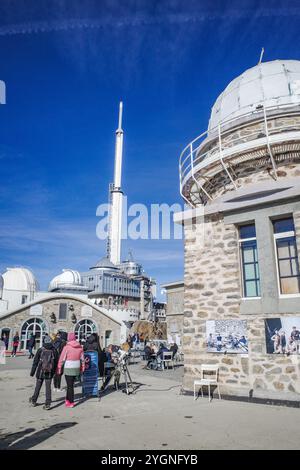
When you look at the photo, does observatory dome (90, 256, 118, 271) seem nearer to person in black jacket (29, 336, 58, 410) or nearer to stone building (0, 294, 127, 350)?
stone building (0, 294, 127, 350)

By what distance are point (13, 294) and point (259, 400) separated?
1231 inches

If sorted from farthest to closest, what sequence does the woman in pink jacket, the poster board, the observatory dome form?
the observatory dome
the poster board
the woman in pink jacket

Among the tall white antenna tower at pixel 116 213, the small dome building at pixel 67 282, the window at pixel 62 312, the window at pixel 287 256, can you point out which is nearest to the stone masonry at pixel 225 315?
the window at pixel 287 256

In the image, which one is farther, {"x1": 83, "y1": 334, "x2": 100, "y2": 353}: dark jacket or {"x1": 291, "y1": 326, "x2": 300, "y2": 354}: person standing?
{"x1": 83, "y1": 334, "x2": 100, "y2": 353}: dark jacket

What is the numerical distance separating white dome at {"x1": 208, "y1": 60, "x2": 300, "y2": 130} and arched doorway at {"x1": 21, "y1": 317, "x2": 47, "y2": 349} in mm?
22133

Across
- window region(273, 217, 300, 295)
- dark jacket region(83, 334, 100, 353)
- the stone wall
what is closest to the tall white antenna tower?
the stone wall

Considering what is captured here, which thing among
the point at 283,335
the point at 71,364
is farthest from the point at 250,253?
the point at 71,364

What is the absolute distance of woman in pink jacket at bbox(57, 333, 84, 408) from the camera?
22.7 feet

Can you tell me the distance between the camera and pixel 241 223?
Result: 27.9ft

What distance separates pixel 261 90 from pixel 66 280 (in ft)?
125

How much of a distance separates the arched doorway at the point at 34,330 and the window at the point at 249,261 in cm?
2209

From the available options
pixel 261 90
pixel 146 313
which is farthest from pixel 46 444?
pixel 146 313

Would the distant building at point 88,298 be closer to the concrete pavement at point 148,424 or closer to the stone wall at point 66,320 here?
the stone wall at point 66,320

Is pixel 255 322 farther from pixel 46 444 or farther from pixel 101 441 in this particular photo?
pixel 46 444
